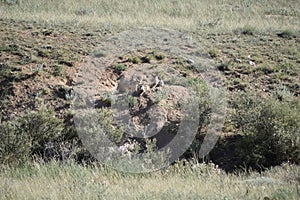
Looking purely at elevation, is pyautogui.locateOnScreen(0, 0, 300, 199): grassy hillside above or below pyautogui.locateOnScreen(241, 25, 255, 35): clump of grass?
below

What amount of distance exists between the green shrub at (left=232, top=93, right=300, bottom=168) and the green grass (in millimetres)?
656

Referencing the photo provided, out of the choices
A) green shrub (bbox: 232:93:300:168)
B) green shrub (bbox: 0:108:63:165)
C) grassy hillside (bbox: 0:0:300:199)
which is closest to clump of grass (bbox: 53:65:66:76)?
grassy hillside (bbox: 0:0:300:199)

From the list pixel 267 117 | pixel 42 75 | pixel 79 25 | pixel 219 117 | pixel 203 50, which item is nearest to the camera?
pixel 267 117

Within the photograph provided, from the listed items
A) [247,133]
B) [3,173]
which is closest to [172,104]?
[247,133]

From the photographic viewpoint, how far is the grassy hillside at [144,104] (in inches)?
262

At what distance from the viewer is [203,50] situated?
40.1ft

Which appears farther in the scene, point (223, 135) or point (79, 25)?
point (79, 25)

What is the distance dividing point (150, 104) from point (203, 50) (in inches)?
121

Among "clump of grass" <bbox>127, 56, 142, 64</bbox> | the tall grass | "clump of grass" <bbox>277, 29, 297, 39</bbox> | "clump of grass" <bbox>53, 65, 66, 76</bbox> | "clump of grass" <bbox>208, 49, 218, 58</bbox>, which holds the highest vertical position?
the tall grass

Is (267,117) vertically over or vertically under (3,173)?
over

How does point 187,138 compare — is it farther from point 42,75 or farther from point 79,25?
point 79,25

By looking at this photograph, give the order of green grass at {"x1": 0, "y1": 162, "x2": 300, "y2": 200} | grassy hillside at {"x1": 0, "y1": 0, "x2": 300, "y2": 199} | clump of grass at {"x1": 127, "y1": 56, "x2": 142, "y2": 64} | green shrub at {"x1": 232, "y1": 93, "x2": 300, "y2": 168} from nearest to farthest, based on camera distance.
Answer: green grass at {"x1": 0, "y1": 162, "x2": 300, "y2": 200} < grassy hillside at {"x1": 0, "y1": 0, "x2": 300, "y2": 199} < green shrub at {"x1": 232, "y1": 93, "x2": 300, "y2": 168} < clump of grass at {"x1": 127, "y1": 56, "x2": 142, "y2": 64}

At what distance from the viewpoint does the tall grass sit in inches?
581

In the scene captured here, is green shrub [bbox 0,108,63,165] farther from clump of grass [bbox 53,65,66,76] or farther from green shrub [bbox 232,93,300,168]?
green shrub [bbox 232,93,300,168]
